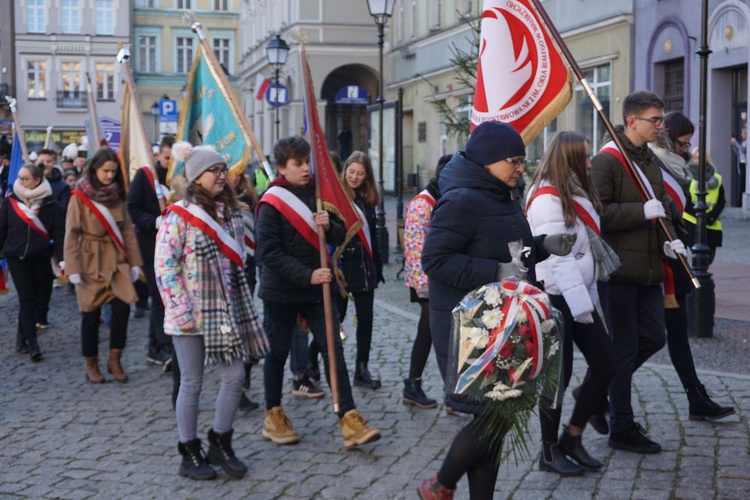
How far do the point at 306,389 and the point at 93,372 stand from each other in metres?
1.89

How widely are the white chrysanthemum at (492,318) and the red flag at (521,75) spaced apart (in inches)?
109

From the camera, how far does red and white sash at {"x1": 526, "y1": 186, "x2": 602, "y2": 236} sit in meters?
5.66

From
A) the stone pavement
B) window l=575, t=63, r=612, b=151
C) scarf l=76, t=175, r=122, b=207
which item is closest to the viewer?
the stone pavement

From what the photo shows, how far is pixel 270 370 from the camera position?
21.9ft

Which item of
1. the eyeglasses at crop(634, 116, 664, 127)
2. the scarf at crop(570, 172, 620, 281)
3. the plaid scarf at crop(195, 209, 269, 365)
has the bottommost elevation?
the plaid scarf at crop(195, 209, 269, 365)

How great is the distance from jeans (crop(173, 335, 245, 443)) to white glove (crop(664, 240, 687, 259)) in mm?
2446

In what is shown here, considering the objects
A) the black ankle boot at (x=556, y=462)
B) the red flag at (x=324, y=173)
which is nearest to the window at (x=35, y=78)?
the red flag at (x=324, y=173)

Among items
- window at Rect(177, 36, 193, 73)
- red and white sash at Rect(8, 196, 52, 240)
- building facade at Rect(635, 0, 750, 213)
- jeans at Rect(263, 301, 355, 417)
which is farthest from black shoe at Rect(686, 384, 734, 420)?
window at Rect(177, 36, 193, 73)

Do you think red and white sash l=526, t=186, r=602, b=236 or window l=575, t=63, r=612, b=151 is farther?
window l=575, t=63, r=612, b=151

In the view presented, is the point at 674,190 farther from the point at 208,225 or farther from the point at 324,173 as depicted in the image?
the point at 208,225

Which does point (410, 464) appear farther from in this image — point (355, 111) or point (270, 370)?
point (355, 111)

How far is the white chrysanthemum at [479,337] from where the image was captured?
425 centimetres

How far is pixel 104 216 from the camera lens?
29.2 ft

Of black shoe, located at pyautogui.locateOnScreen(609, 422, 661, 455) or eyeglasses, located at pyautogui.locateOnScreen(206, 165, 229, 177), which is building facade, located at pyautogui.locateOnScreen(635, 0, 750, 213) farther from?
eyeglasses, located at pyautogui.locateOnScreen(206, 165, 229, 177)
